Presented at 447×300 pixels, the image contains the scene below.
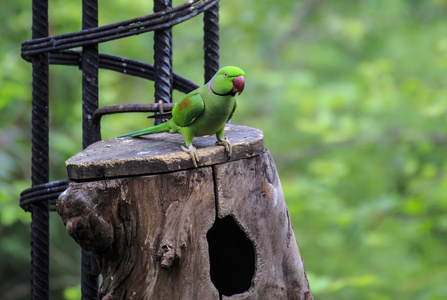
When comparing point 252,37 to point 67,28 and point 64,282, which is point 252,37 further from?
point 64,282

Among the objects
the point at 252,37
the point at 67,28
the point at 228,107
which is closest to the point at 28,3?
the point at 67,28

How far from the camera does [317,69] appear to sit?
7.23 metres

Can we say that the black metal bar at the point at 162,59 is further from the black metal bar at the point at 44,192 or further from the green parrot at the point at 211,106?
the black metal bar at the point at 44,192

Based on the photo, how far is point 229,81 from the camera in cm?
168

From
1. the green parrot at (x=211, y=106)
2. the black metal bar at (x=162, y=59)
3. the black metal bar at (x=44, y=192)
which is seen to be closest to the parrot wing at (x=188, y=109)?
the green parrot at (x=211, y=106)

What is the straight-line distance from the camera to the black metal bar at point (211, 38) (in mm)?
2084

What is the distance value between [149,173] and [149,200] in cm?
8

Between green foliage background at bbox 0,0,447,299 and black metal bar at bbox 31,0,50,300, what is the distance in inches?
43.4

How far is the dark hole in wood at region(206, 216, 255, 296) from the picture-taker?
5.77ft

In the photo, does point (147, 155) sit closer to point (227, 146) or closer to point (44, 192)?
point (227, 146)

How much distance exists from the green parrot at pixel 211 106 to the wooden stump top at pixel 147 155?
0.05 meters

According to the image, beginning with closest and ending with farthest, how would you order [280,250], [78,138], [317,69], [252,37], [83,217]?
1. [83,217]
2. [280,250]
3. [78,138]
4. [252,37]
5. [317,69]

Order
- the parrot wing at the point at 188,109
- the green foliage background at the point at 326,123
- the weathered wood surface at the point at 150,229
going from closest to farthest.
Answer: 1. the weathered wood surface at the point at 150,229
2. the parrot wing at the point at 188,109
3. the green foliage background at the point at 326,123

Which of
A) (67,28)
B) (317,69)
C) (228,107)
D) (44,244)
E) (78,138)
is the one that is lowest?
(44,244)
